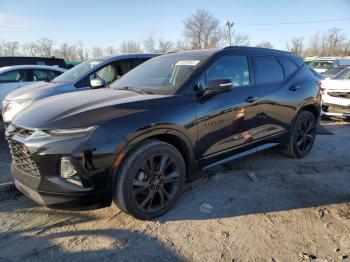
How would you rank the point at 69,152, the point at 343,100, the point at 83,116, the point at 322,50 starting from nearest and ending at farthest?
the point at 69,152
the point at 83,116
the point at 343,100
the point at 322,50

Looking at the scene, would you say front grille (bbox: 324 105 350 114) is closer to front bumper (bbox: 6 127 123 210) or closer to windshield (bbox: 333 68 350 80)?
windshield (bbox: 333 68 350 80)

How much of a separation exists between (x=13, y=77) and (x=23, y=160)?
22.1 ft

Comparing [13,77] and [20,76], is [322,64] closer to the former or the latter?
[20,76]

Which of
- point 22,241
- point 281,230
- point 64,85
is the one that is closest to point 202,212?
point 281,230

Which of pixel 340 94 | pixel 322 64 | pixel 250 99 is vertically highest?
pixel 322 64

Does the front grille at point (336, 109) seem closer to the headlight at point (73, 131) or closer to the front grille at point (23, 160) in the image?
the headlight at point (73, 131)

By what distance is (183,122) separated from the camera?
3.21 metres

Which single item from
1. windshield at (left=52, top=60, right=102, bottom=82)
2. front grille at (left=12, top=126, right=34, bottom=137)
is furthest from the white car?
front grille at (left=12, top=126, right=34, bottom=137)

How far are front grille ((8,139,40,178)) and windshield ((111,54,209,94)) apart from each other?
4.73ft

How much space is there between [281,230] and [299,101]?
8.06ft

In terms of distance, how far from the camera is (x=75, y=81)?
248 inches

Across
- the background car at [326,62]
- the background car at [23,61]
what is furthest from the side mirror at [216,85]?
the background car at [326,62]

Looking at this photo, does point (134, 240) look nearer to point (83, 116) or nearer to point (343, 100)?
point (83, 116)

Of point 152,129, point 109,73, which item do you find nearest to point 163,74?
point 152,129
